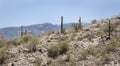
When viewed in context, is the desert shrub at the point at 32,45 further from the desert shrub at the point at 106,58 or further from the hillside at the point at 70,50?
the desert shrub at the point at 106,58

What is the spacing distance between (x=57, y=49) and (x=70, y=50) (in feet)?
3.59

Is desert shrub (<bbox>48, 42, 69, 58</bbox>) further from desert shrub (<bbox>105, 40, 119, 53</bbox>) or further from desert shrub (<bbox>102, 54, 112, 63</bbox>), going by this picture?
desert shrub (<bbox>102, 54, 112, 63</bbox>)

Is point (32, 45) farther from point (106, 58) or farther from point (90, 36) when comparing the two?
point (106, 58)

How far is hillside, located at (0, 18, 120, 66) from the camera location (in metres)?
28.6

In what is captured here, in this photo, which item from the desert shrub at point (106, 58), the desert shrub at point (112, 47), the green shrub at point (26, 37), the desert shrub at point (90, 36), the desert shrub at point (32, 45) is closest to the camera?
the desert shrub at point (106, 58)

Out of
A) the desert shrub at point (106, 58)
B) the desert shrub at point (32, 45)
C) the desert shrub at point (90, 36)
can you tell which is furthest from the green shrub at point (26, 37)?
the desert shrub at point (106, 58)

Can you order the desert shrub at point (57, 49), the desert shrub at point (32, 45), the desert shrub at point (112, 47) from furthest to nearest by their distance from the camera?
the desert shrub at point (32, 45) < the desert shrub at point (57, 49) < the desert shrub at point (112, 47)

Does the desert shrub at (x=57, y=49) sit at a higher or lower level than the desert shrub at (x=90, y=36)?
lower

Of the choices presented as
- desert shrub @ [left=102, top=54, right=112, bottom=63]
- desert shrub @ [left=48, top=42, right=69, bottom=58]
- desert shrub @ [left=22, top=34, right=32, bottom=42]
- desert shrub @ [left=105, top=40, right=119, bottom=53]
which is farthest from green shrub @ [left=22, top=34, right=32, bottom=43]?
desert shrub @ [left=102, top=54, right=112, bottom=63]

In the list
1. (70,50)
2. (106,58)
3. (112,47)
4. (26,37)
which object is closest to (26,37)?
(26,37)

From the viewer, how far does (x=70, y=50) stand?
101 ft

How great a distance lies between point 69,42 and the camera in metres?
33.0

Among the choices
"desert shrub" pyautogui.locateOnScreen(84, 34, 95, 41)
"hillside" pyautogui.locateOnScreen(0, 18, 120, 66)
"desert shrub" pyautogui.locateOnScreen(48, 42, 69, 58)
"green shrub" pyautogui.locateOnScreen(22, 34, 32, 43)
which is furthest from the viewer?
"green shrub" pyautogui.locateOnScreen(22, 34, 32, 43)

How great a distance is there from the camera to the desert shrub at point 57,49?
101 feet
